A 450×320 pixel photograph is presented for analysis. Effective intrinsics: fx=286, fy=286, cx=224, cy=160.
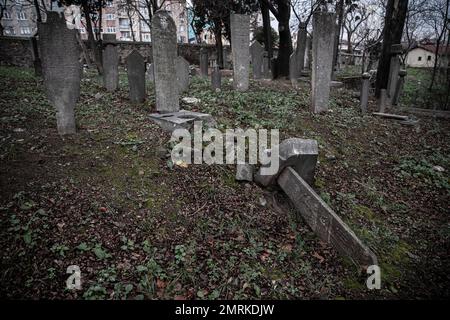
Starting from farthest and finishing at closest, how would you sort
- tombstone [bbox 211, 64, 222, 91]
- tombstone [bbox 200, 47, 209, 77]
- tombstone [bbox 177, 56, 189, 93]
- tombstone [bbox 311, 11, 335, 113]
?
tombstone [bbox 200, 47, 209, 77], tombstone [bbox 211, 64, 222, 91], tombstone [bbox 177, 56, 189, 93], tombstone [bbox 311, 11, 335, 113]

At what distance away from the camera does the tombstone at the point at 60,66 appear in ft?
15.0

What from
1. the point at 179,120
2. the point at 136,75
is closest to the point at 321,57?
the point at 179,120

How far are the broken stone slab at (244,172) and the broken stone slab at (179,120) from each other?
1.61 m

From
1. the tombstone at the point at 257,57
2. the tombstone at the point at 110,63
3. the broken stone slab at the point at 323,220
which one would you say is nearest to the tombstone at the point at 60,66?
the broken stone slab at the point at 323,220

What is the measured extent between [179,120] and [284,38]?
9929 millimetres

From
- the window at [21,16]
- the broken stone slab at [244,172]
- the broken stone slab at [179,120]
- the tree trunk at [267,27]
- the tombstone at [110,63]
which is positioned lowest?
the broken stone slab at [244,172]

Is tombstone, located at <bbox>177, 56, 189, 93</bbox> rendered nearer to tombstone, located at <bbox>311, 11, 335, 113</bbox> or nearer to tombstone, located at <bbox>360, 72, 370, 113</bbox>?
tombstone, located at <bbox>311, 11, 335, 113</bbox>

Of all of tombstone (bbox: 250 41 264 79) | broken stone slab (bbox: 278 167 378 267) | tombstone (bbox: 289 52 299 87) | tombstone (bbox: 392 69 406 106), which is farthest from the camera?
tombstone (bbox: 250 41 264 79)

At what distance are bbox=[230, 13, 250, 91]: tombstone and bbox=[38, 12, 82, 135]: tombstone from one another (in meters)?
5.25

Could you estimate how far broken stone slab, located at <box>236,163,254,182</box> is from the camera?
4.35 meters

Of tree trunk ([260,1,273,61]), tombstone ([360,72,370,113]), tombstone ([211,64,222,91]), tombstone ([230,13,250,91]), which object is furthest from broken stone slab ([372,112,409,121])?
tree trunk ([260,1,273,61])

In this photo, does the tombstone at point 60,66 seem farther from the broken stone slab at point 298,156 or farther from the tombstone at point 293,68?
the tombstone at point 293,68
